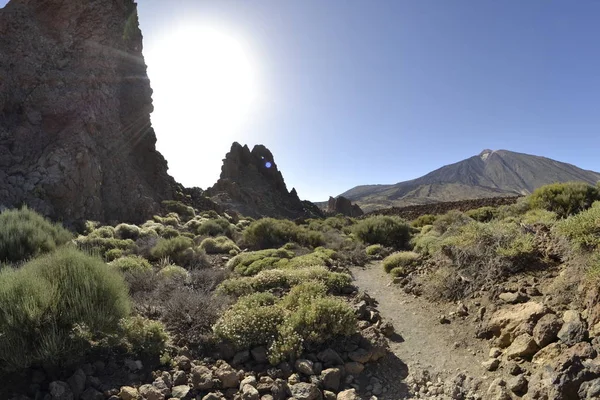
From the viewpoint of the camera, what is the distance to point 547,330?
14.9ft

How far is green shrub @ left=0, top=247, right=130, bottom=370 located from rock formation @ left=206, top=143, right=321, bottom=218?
1558 inches

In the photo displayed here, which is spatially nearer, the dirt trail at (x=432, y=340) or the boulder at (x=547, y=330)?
the boulder at (x=547, y=330)

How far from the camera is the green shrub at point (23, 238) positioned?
382 inches

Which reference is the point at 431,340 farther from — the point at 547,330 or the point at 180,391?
the point at 180,391

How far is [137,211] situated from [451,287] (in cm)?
2286

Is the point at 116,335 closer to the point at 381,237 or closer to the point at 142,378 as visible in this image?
the point at 142,378

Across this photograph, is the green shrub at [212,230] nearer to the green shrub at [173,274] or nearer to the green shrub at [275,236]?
the green shrub at [275,236]

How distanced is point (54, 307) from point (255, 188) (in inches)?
2061

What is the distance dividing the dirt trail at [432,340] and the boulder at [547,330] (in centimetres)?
79

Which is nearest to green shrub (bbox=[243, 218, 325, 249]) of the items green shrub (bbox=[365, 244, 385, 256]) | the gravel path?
green shrub (bbox=[365, 244, 385, 256])

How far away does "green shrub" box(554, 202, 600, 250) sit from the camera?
5.59 metres

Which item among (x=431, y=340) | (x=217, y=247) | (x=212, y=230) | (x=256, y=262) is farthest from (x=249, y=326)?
(x=212, y=230)

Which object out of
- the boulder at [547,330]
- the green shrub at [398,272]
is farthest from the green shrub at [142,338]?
the green shrub at [398,272]

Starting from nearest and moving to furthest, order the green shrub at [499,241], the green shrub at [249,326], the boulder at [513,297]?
the green shrub at [249,326], the boulder at [513,297], the green shrub at [499,241]
